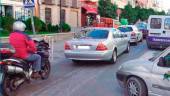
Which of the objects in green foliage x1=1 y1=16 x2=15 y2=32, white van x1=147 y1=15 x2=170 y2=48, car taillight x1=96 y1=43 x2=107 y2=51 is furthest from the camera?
green foliage x1=1 y1=16 x2=15 y2=32

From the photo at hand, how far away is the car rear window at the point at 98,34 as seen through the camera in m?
13.5

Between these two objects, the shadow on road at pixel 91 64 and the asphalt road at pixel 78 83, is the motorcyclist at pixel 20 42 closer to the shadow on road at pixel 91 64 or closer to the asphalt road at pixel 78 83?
the asphalt road at pixel 78 83

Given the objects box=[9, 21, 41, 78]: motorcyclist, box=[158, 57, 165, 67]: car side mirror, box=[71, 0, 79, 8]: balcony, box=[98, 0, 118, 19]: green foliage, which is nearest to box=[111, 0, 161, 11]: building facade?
box=[98, 0, 118, 19]: green foliage

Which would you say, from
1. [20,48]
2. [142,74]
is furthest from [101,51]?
[142,74]

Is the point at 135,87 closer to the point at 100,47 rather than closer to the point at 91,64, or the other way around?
the point at 100,47

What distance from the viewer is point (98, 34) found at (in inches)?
539

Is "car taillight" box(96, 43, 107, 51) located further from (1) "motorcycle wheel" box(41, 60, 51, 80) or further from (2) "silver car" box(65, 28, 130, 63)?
(1) "motorcycle wheel" box(41, 60, 51, 80)

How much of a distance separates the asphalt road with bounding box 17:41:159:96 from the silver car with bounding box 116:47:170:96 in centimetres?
77

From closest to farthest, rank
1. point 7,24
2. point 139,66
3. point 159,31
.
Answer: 1. point 139,66
2. point 159,31
3. point 7,24

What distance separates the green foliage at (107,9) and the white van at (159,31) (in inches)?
1253

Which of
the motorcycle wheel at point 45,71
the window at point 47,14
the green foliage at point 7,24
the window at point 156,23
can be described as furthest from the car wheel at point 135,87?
the window at point 47,14

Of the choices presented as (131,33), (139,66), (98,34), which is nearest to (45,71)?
(139,66)

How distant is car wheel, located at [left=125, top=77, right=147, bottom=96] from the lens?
716cm

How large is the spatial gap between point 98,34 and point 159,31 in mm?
5513
